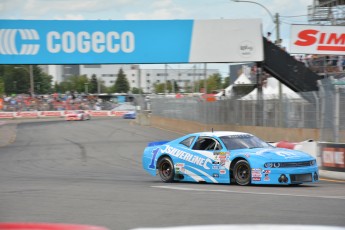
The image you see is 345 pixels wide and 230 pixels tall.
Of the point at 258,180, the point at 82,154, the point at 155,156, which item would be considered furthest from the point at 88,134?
the point at 258,180

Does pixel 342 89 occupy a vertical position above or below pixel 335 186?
above

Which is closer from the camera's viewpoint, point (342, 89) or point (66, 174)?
point (66, 174)

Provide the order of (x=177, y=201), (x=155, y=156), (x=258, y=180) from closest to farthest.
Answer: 1. (x=177, y=201)
2. (x=258, y=180)
3. (x=155, y=156)

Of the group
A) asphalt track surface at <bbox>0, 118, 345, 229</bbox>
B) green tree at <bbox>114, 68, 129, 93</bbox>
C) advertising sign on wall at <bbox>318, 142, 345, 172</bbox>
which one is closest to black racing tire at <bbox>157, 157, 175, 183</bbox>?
asphalt track surface at <bbox>0, 118, 345, 229</bbox>

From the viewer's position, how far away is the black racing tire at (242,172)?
1246 cm

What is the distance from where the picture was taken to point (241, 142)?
43.8 ft

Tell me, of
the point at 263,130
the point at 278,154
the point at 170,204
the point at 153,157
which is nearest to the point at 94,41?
the point at 263,130

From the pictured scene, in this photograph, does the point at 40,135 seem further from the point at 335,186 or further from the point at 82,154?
the point at 335,186

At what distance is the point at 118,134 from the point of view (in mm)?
39281

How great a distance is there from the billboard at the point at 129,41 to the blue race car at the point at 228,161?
1143 cm

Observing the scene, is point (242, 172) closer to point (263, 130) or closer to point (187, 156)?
point (187, 156)

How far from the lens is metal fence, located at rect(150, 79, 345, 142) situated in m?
16.2

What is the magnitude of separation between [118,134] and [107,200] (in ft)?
95.7

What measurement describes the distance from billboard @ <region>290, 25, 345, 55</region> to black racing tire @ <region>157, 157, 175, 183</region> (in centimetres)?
1527
